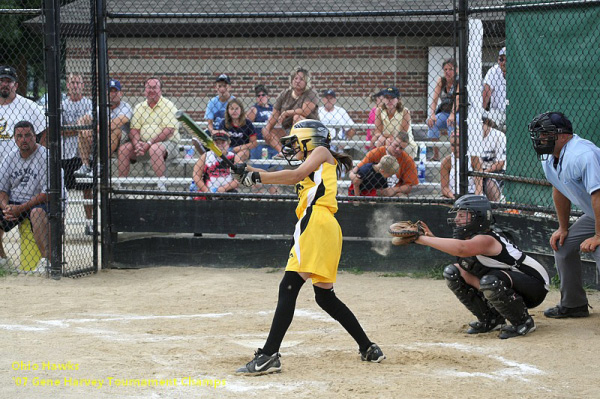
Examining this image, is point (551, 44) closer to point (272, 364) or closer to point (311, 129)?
point (311, 129)

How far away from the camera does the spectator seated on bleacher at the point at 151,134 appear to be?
10.7 m

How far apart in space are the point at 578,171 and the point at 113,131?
230 inches

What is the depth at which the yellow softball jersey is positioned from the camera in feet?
17.9

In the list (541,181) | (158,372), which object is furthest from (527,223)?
(158,372)

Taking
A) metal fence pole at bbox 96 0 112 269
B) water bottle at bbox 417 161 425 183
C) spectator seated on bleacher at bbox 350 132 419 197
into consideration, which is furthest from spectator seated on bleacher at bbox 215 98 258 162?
water bottle at bbox 417 161 425 183

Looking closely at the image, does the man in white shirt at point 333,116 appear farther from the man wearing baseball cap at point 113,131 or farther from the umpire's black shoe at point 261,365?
the umpire's black shoe at point 261,365

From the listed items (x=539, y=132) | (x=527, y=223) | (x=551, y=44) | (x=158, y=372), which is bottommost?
(x=158, y=372)

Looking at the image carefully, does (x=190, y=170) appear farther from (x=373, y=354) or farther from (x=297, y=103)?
(x=373, y=354)

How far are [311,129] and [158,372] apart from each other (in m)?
1.91

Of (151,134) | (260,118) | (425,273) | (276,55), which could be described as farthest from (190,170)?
(425,273)

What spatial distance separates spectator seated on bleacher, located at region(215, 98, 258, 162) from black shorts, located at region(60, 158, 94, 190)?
1854 mm

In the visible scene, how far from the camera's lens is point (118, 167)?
1067 centimetres

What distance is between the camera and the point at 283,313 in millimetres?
5414

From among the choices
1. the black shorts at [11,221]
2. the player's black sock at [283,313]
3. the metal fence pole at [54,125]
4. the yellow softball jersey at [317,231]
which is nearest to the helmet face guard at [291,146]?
the yellow softball jersey at [317,231]
